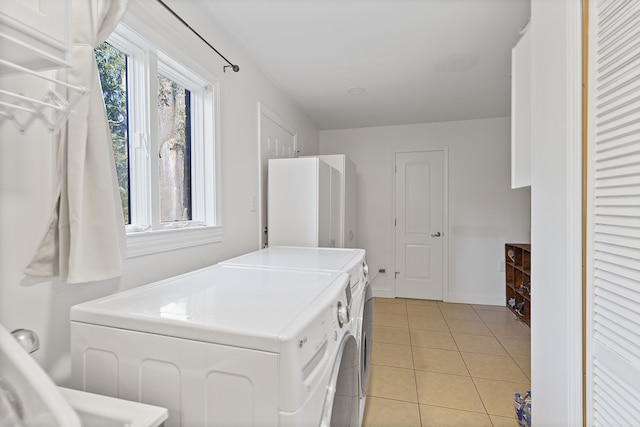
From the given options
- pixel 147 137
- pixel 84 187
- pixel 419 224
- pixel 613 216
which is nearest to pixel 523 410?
pixel 613 216

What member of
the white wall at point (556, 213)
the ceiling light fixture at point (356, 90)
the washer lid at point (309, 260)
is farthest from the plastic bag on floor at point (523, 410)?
the ceiling light fixture at point (356, 90)

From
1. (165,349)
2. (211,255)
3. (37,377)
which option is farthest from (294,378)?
(211,255)

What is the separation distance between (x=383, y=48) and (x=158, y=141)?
1583mm

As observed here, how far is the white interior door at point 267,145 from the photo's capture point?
94.6 inches

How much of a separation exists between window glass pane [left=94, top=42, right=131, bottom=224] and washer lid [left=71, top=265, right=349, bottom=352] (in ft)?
1.80

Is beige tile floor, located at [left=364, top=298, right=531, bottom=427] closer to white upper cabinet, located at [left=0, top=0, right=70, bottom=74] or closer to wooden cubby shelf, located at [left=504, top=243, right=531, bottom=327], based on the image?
wooden cubby shelf, located at [left=504, top=243, right=531, bottom=327]

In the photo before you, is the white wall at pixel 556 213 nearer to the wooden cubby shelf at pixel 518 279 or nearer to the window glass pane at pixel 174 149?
the window glass pane at pixel 174 149

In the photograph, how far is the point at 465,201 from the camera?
12.6ft

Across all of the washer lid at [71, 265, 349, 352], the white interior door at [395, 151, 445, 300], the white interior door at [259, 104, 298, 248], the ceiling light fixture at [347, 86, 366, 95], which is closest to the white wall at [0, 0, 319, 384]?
the washer lid at [71, 265, 349, 352]

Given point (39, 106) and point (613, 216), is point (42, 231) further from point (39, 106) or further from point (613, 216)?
point (613, 216)

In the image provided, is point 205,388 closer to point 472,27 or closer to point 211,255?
point 211,255

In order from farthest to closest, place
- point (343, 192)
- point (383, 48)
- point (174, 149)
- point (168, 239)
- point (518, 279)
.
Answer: point (518, 279) → point (343, 192) → point (383, 48) → point (174, 149) → point (168, 239)

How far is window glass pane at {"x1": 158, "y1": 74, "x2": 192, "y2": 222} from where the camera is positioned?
1.59 meters

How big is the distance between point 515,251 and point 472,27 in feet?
8.66
